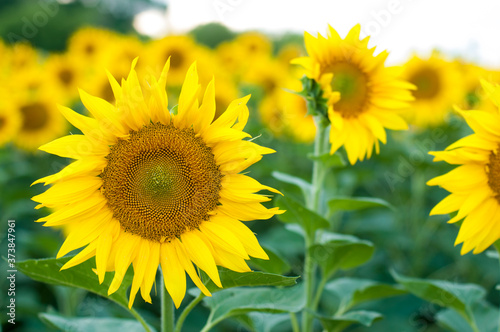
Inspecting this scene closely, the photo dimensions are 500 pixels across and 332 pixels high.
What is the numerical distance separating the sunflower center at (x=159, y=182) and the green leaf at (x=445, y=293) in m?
0.89

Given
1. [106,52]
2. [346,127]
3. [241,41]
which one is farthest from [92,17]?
[346,127]

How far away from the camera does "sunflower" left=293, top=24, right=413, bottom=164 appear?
2127 millimetres

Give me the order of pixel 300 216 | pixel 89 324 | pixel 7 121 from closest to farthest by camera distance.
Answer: pixel 89 324 → pixel 300 216 → pixel 7 121

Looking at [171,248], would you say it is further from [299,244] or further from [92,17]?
[92,17]

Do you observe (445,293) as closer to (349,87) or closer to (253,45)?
(349,87)

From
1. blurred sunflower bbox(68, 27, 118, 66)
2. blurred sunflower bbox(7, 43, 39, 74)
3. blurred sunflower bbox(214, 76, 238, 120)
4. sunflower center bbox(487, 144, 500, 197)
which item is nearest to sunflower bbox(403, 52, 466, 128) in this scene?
blurred sunflower bbox(214, 76, 238, 120)

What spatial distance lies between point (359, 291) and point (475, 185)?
69cm

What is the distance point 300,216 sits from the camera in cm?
202

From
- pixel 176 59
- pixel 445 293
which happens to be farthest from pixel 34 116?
pixel 445 293

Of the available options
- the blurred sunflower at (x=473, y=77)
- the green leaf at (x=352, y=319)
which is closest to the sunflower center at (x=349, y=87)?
the green leaf at (x=352, y=319)

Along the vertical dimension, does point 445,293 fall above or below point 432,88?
below

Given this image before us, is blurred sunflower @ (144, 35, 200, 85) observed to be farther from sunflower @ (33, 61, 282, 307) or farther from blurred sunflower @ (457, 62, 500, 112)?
sunflower @ (33, 61, 282, 307)

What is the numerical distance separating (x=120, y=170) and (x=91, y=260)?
33cm

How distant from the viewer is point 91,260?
1.59 meters
